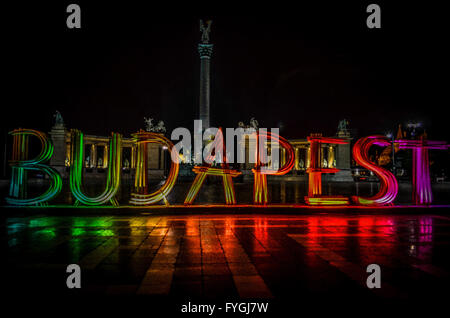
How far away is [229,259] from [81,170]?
1059cm

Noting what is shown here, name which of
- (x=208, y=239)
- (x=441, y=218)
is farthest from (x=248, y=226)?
(x=441, y=218)

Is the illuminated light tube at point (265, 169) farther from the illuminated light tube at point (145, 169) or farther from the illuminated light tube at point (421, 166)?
the illuminated light tube at point (421, 166)

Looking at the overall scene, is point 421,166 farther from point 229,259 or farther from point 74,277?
point 74,277

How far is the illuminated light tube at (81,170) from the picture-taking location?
14.2 meters

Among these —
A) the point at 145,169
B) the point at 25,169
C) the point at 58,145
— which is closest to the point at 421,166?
the point at 145,169

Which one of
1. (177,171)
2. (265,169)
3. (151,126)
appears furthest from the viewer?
(151,126)

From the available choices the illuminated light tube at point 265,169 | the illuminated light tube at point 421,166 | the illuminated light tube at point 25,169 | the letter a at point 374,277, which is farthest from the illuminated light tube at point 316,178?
the illuminated light tube at point 25,169

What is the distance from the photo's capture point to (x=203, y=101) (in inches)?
2296

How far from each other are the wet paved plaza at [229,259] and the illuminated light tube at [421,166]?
431 centimetres

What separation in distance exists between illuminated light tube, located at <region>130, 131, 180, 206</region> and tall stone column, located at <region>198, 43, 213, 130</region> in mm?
42634

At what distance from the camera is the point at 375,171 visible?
15305 millimetres

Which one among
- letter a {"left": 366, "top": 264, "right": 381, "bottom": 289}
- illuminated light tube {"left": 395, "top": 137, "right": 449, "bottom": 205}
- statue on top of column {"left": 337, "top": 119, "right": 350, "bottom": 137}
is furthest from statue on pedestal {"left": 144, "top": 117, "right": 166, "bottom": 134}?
letter a {"left": 366, "top": 264, "right": 381, "bottom": 289}

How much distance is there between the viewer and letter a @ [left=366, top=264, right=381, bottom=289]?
558 cm

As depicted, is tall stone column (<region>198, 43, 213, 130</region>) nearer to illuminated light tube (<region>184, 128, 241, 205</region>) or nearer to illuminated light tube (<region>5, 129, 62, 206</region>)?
illuminated light tube (<region>184, 128, 241, 205</region>)
